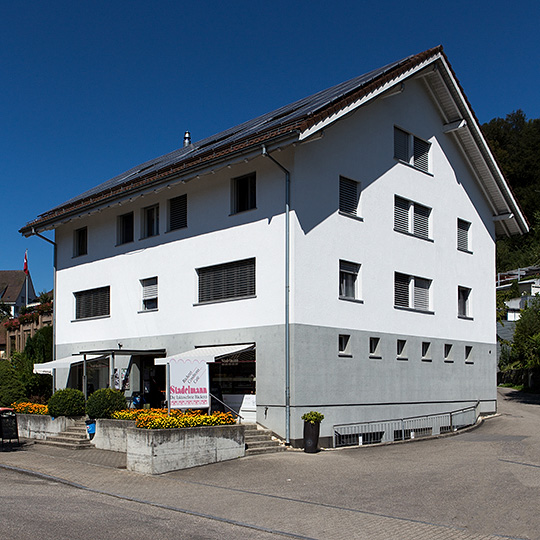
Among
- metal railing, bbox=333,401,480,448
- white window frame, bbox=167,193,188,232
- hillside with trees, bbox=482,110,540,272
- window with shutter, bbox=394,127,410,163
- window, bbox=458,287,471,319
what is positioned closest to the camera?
metal railing, bbox=333,401,480,448

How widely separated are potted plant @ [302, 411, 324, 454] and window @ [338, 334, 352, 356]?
292cm

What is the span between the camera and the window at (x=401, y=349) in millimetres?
24016

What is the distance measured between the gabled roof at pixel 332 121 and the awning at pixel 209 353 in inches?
217

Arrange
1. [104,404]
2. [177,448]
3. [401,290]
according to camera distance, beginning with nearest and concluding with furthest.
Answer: [177,448] < [104,404] < [401,290]

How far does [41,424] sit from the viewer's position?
23484 mm

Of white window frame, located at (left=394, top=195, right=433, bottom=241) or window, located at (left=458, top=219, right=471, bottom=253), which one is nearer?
white window frame, located at (left=394, top=195, right=433, bottom=241)

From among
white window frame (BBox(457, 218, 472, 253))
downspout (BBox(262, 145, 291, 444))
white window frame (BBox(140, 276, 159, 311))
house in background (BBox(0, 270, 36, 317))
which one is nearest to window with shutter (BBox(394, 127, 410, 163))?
white window frame (BBox(457, 218, 472, 253))

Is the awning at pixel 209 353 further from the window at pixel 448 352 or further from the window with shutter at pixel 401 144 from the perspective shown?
the window with shutter at pixel 401 144

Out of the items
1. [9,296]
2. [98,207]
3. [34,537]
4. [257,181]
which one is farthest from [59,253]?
[9,296]

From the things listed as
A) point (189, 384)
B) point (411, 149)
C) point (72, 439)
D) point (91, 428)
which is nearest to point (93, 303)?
point (72, 439)

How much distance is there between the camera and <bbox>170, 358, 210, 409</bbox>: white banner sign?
19438 millimetres

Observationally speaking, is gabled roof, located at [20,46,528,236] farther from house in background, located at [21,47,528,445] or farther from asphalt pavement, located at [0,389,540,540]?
asphalt pavement, located at [0,389,540,540]

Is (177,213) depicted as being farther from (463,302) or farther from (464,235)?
(463,302)

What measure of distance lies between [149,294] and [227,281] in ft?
14.8
